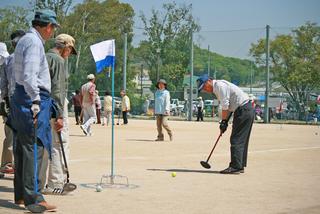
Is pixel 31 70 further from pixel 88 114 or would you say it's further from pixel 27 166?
pixel 88 114

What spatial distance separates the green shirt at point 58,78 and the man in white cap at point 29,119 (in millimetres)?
720

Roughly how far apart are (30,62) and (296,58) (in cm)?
4494

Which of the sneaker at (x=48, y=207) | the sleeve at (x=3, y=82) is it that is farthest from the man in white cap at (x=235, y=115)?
the sneaker at (x=48, y=207)

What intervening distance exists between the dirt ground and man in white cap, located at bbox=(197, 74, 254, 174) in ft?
0.92

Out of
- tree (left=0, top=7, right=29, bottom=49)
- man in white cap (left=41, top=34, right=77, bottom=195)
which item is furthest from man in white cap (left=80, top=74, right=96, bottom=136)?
tree (left=0, top=7, right=29, bottom=49)

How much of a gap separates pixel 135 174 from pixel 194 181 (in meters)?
1.13

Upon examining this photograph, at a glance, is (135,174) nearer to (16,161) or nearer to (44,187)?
(44,187)

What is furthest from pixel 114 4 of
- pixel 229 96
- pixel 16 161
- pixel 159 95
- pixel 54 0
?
pixel 16 161

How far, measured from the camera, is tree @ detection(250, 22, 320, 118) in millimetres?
47219

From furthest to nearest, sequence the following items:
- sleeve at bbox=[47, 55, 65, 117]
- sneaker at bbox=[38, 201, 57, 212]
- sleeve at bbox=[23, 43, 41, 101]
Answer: sleeve at bbox=[47, 55, 65, 117] → sneaker at bbox=[38, 201, 57, 212] → sleeve at bbox=[23, 43, 41, 101]

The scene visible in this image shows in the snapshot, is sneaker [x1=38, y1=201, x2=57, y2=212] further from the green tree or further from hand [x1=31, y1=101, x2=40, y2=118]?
the green tree

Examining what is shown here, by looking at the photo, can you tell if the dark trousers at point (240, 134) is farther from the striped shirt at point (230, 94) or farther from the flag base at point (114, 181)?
the flag base at point (114, 181)

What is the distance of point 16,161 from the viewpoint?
7105 millimetres

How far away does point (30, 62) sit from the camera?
6801mm
